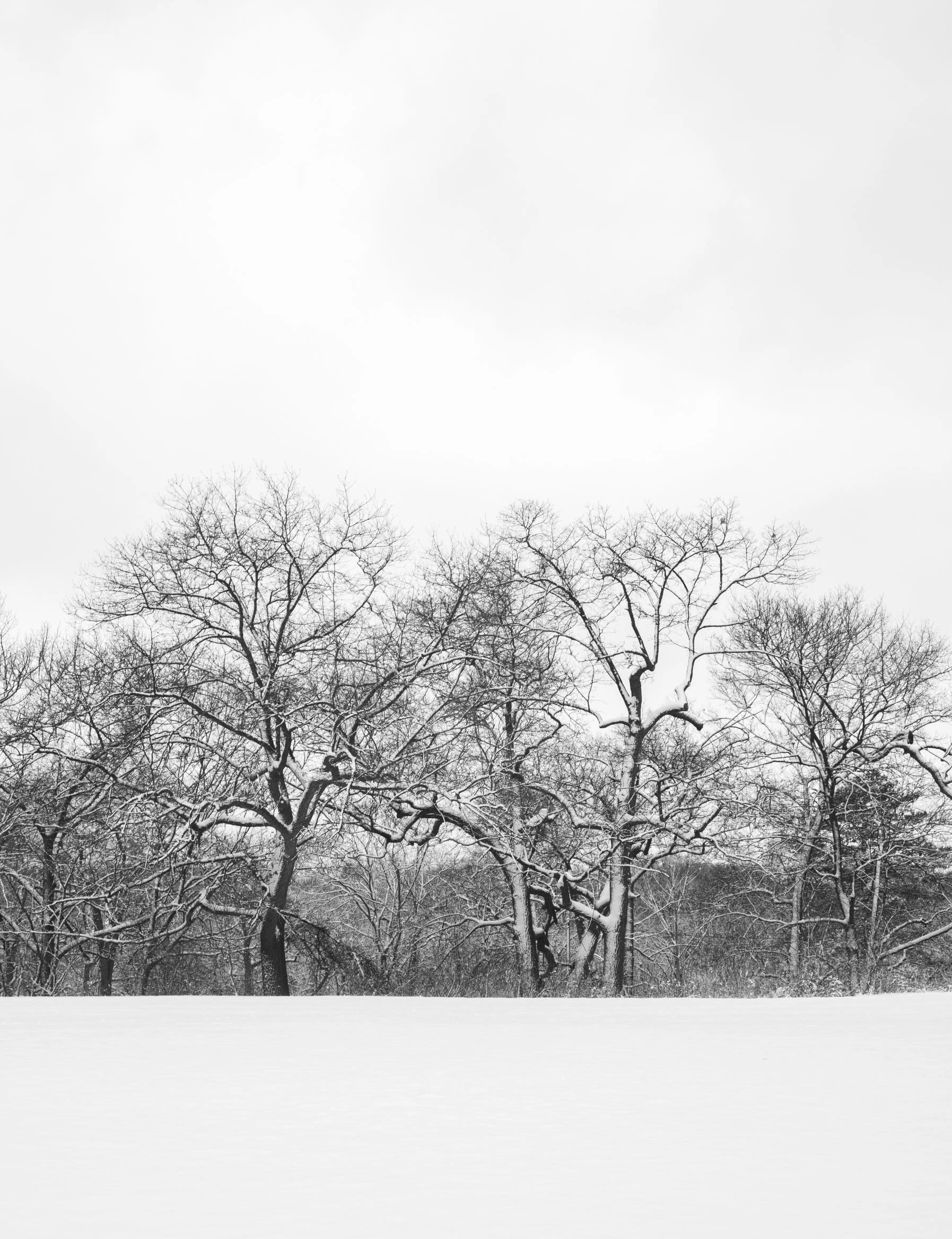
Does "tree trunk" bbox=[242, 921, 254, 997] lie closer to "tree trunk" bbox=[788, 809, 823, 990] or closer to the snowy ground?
"tree trunk" bbox=[788, 809, 823, 990]

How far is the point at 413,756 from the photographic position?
63.4ft

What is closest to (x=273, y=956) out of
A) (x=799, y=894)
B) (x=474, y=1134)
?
(x=474, y=1134)

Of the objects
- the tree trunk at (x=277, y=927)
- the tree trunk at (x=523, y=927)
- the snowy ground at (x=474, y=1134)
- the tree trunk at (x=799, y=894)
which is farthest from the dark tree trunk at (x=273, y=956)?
the tree trunk at (x=799, y=894)

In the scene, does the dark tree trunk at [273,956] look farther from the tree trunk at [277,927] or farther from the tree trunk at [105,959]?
the tree trunk at [105,959]

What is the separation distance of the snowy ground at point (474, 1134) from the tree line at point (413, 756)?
362 inches

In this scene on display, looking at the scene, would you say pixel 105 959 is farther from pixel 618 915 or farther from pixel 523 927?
pixel 618 915

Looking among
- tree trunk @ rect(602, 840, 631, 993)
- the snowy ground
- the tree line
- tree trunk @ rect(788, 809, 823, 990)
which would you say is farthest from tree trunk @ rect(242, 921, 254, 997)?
the snowy ground

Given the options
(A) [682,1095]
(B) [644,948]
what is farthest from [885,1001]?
(B) [644,948]

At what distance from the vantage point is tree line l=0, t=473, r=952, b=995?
19.3 meters

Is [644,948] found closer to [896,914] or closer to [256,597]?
[896,914]

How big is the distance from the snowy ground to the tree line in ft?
30.2

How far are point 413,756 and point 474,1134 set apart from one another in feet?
48.0

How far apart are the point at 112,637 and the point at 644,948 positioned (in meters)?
30.2

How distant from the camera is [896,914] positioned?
109ft
